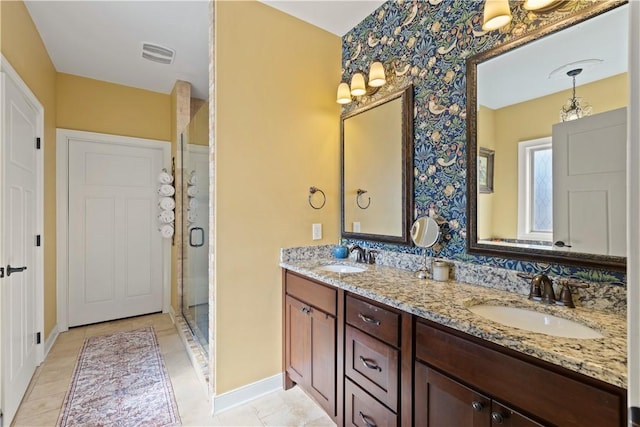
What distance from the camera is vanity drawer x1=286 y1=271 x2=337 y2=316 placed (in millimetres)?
1684

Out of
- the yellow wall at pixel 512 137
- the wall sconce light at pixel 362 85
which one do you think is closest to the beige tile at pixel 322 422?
the yellow wall at pixel 512 137

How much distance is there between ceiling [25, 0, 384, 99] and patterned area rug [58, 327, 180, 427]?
2.74 meters

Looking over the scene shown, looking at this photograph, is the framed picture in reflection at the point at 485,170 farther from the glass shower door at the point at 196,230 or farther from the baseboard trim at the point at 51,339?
the baseboard trim at the point at 51,339

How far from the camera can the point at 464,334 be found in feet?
3.41

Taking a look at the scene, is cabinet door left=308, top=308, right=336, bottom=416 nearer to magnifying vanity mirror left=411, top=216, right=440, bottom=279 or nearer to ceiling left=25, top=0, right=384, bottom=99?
magnifying vanity mirror left=411, top=216, right=440, bottom=279

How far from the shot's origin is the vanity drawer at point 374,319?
1.30 meters

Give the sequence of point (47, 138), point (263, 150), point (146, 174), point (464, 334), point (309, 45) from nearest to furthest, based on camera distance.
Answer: point (464, 334), point (263, 150), point (309, 45), point (47, 138), point (146, 174)

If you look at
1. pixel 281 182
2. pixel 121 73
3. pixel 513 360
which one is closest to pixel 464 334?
pixel 513 360

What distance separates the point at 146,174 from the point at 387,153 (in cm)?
305

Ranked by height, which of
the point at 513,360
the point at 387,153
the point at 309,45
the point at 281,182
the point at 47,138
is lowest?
the point at 513,360

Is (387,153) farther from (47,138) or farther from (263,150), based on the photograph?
(47,138)

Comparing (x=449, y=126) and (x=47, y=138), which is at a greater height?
(x=47, y=138)

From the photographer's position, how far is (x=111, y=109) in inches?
136

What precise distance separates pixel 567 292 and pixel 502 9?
1.25 metres
